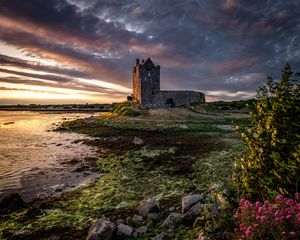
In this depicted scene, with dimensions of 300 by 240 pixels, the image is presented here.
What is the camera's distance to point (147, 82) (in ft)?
198

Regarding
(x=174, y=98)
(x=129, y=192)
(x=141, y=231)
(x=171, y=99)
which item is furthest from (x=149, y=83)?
(x=141, y=231)

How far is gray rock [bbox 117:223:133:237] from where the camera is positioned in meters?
6.44

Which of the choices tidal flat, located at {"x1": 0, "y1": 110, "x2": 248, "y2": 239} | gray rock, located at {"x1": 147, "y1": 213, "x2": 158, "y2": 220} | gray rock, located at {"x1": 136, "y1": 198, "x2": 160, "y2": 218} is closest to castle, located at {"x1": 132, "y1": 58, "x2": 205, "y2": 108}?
tidal flat, located at {"x1": 0, "y1": 110, "x2": 248, "y2": 239}

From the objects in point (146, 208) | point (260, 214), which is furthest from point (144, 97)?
point (260, 214)

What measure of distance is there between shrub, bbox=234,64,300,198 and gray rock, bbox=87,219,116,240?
3784 millimetres

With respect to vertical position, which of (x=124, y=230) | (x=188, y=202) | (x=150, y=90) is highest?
(x=150, y=90)

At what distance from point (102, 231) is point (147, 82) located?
55.5 metres

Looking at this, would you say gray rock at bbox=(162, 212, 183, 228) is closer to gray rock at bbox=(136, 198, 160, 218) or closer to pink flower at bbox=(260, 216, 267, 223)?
gray rock at bbox=(136, 198, 160, 218)

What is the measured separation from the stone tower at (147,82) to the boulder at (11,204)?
5077 centimetres

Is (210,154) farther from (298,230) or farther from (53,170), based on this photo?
(298,230)

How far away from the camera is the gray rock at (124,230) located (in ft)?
21.1

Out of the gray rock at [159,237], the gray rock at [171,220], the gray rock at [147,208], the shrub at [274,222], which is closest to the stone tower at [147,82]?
the gray rock at [147,208]

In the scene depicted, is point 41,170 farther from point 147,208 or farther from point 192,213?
point 192,213

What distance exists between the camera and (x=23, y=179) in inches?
548
